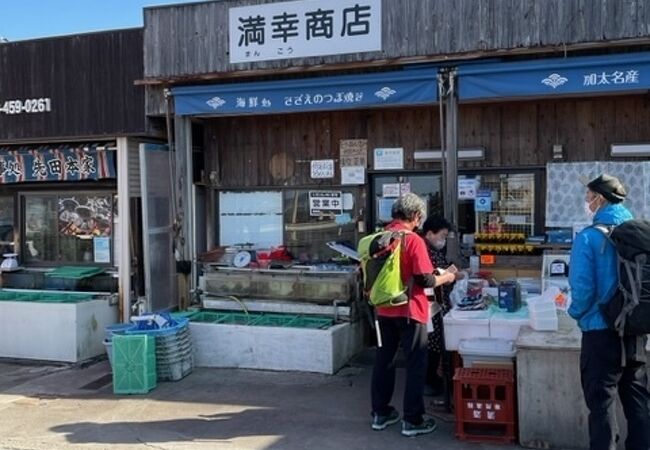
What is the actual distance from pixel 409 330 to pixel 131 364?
118 inches

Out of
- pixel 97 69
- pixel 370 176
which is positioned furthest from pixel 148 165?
pixel 370 176

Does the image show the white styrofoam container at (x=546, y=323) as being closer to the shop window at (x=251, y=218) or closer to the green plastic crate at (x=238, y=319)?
the green plastic crate at (x=238, y=319)

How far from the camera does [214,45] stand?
8.18 meters

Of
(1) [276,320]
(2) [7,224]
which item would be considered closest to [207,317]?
(1) [276,320]

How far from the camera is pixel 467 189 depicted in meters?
8.27

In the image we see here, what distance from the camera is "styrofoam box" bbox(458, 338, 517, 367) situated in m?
5.47

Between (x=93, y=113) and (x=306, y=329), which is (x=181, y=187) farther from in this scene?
(x=306, y=329)

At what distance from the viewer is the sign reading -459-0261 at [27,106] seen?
361 inches

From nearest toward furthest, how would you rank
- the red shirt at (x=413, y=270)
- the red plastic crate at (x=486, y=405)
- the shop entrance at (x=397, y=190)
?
the red plastic crate at (x=486, y=405) → the red shirt at (x=413, y=270) → the shop entrance at (x=397, y=190)

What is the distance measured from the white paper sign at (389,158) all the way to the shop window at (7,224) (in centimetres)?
567

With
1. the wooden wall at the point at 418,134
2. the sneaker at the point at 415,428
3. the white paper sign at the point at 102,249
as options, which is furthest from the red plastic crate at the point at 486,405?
the white paper sign at the point at 102,249

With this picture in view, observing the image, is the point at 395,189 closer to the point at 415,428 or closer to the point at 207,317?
the point at 207,317

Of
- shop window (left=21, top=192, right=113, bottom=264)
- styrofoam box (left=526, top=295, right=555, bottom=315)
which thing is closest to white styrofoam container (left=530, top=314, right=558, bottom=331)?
styrofoam box (left=526, top=295, right=555, bottom=315)

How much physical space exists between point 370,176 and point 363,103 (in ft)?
4.99
